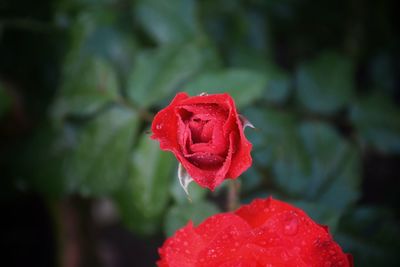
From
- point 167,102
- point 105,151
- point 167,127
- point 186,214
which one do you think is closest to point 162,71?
point 167,102

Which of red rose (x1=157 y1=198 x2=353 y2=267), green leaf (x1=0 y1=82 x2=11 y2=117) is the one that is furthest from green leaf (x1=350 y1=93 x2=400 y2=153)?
green leaf (x1=0 y1=82 x2=11 y2=117)

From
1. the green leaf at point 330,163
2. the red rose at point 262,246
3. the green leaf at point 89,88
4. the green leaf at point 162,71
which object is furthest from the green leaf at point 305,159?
the red rose at point 262,246

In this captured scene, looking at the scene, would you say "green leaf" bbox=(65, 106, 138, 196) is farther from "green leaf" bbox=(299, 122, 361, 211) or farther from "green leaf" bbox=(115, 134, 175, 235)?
"green leaf" bbox=(299, 122, 361, 211)

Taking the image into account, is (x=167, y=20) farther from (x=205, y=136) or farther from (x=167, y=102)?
(x=205, y=136)

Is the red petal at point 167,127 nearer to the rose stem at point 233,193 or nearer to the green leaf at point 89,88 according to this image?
the rose stem at point 233,193

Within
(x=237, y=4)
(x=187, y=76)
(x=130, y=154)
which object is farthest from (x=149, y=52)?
A: (x=237, y=4)

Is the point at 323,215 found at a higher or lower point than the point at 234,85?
lower

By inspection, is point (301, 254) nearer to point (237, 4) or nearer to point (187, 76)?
point (187, 76)
